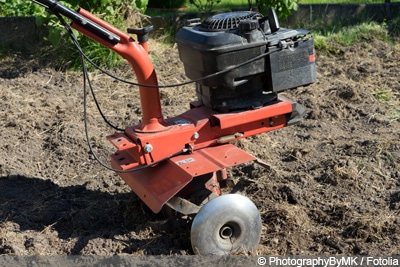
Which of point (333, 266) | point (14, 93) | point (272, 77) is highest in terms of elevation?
point (272, 77)

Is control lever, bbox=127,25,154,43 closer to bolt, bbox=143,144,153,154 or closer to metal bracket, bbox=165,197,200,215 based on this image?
bolt, bbox=143,144,153,154

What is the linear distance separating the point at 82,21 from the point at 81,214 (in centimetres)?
128

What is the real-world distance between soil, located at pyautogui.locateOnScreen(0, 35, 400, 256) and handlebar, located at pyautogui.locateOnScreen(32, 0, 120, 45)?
1.14 m

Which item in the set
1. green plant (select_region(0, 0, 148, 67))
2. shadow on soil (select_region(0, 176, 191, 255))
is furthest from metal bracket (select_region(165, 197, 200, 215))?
green plant (select_region(0, 0, 148, 67))

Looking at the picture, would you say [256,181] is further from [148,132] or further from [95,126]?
[95,126]

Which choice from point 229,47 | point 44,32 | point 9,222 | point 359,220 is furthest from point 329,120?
point 44,32

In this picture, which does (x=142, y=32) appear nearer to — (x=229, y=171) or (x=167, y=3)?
(x=229, y=171)

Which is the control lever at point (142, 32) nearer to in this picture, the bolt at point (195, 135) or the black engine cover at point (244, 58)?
the black engine cover at point (244, 58)

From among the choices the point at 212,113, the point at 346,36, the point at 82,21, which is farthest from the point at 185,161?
the point at 346,36

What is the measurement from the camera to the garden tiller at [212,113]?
12.9 ft

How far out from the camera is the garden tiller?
3941mm

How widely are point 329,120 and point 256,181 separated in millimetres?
1458

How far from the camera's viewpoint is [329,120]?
19.7ft

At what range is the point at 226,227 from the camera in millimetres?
3943
